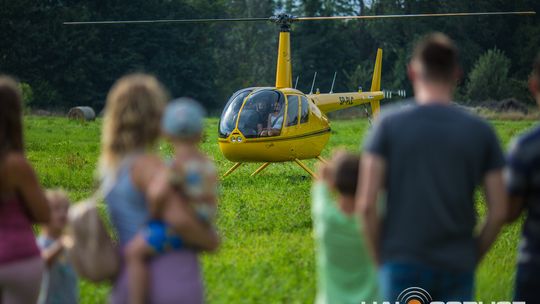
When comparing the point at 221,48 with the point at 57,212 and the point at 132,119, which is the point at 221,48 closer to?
the point at 57,212

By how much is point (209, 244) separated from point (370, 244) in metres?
0.74

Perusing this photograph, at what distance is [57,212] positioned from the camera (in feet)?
17.6

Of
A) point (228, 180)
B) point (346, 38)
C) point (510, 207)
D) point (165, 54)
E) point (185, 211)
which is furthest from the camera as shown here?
point (346, 38)

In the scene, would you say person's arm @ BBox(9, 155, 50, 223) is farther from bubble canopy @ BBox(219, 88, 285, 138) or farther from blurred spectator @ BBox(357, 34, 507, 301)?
bubble canopy @ BBox(219, 88, 285, 138)

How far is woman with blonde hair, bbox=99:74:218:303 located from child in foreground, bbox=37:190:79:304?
0.72 metres

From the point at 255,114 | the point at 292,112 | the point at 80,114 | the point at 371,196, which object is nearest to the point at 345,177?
the point at 371,196

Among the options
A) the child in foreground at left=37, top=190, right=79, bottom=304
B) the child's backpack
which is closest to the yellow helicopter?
the child in foreground at left=37, top=190, right=79, bottom=304

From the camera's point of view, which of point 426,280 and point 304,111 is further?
point 304,111

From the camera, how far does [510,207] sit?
16.3ft

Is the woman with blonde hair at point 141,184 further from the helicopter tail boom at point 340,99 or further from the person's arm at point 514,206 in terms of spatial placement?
the helicopter tail boom at point 340,99

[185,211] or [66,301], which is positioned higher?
[185,211]

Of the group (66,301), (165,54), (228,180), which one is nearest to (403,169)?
(66,301)

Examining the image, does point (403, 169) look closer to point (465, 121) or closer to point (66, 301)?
point (465, 121)

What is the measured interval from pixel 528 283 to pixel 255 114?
1243 centimetres
